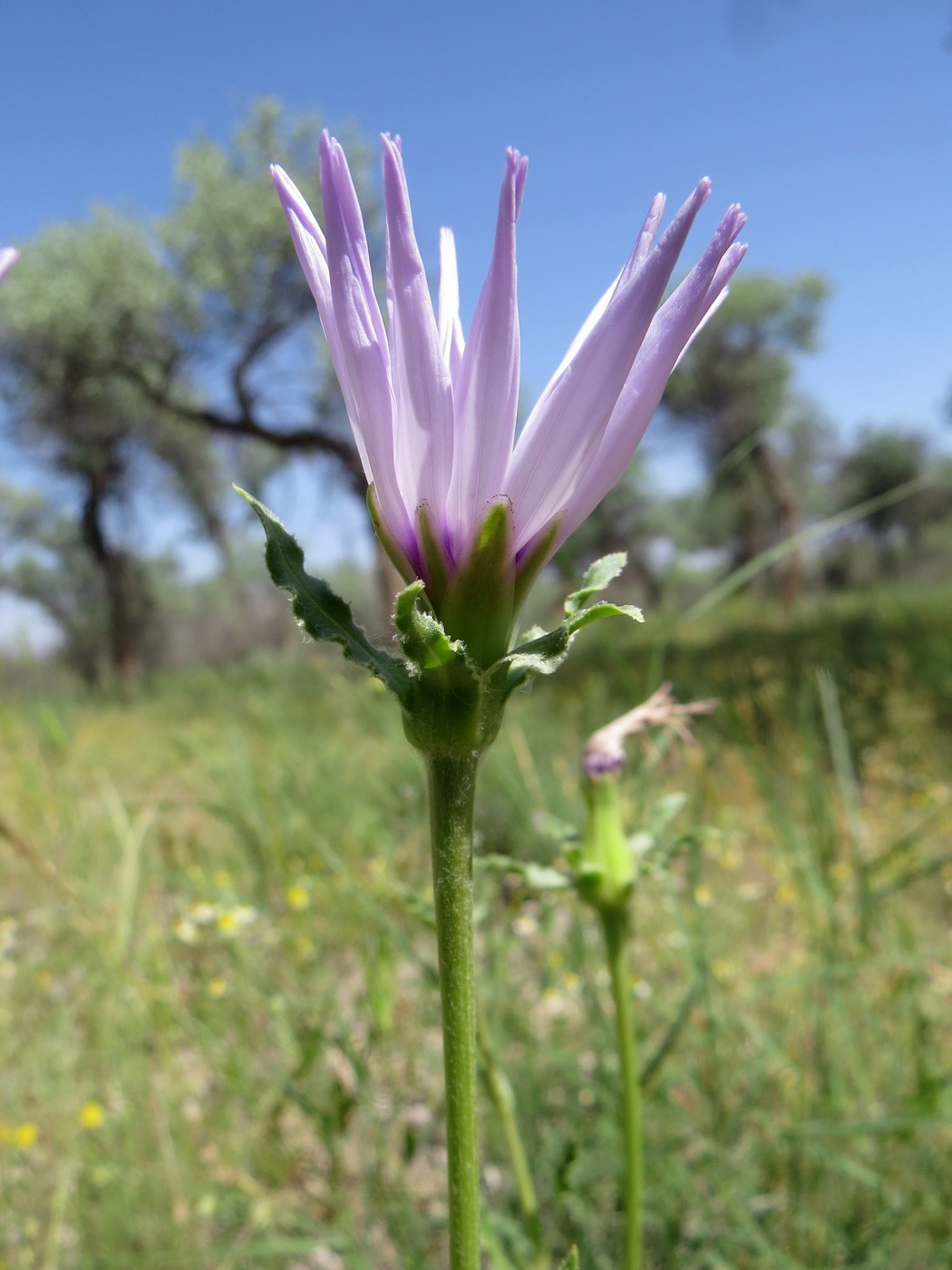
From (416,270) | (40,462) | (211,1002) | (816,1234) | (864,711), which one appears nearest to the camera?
(416,270)

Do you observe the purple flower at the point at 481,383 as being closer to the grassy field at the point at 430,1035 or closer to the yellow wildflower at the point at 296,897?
the grassy field at the point at 430,1035

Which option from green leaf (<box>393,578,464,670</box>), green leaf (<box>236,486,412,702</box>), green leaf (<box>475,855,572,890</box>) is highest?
green leaf (<box>236,486,412,702</box>)

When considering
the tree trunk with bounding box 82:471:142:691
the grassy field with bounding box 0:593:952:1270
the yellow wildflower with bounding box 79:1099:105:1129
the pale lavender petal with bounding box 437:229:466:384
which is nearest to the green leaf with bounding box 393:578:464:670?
the pale lavender petal with bounding box 437:229:466:384

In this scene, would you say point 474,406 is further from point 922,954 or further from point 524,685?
point 922,954

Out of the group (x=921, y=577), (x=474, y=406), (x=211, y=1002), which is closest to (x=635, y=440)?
(x=474, y=406)

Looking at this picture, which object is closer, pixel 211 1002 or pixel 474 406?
pixel 474 406

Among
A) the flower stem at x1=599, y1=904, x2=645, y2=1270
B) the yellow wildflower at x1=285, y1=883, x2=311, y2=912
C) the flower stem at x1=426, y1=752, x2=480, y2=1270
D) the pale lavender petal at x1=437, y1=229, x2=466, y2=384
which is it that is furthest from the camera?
the yellow wildflower at x1=285, y1=883, x2=311, y2=912

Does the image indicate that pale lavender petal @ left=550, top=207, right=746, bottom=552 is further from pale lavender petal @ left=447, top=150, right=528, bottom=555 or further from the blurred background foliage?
the blurred background foliage
